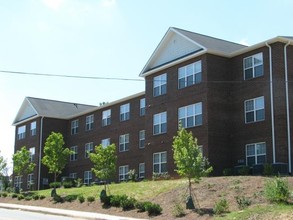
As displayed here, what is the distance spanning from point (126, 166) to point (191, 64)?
1427cm

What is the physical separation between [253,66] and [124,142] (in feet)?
58.7

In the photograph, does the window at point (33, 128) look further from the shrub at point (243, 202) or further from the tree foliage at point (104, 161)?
the shrub at point (243, 202)

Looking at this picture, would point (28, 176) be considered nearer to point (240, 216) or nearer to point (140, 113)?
point (140, 113)

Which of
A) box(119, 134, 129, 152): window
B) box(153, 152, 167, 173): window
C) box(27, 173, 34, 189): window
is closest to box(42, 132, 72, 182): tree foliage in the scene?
box(153, 152, 167, 173): window

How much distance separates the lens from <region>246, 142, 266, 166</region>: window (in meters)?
32.0

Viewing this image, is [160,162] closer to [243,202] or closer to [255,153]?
[255,153]

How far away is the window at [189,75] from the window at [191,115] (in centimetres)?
167

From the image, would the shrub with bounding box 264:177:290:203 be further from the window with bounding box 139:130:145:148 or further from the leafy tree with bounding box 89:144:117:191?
the window with bounding box 139:130:145:148

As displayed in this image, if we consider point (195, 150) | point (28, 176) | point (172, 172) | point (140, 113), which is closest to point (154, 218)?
point (195, 150)

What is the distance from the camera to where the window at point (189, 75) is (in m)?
35.7

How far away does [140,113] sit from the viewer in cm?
4591

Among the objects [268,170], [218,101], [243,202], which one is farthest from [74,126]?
[243,202]

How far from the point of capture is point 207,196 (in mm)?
25125

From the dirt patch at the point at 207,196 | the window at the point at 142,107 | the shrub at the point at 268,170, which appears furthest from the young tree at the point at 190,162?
the window at the point at 142,107
